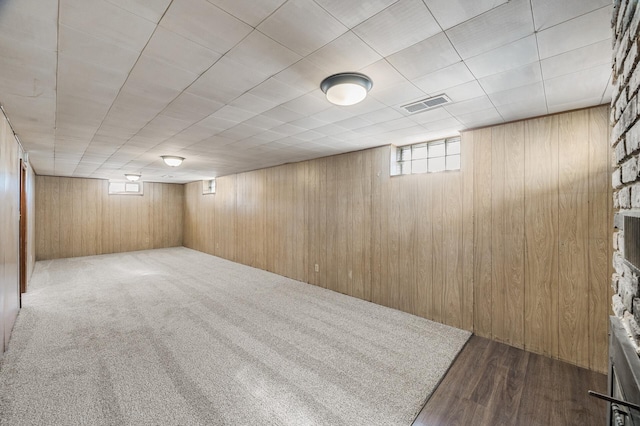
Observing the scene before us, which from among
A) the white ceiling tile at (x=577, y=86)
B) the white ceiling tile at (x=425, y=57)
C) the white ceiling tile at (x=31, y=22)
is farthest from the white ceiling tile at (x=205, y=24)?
the white ceiling tile at (x=577, y=86)

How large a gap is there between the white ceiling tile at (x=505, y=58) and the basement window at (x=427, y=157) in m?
1.72

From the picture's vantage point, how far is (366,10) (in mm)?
1395

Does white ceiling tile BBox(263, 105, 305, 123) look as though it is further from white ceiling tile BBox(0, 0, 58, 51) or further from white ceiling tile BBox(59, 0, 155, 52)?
white ceiling tile BBox(0, 0, 58, 51)

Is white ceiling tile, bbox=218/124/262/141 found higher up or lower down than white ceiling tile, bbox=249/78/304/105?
higher up

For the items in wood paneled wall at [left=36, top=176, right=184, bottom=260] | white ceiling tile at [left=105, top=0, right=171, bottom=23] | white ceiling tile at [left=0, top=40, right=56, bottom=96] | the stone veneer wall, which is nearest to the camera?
the stone veneer wall

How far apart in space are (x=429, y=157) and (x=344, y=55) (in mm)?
2535

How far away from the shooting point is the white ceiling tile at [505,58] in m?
1.66

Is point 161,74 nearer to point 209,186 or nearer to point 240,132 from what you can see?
point 240,132

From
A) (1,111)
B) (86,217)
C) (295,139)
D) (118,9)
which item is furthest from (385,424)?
(86,217)

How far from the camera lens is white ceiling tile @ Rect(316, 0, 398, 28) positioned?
4.41 feet

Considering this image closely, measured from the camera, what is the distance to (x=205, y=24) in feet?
4.92

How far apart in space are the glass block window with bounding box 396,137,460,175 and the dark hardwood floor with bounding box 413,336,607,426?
2.28 metres

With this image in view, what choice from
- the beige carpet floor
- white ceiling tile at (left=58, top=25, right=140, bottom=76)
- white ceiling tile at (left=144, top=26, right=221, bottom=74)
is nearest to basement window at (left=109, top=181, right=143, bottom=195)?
the beige carpet floor

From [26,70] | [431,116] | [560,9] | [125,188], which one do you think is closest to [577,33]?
[560,9]
